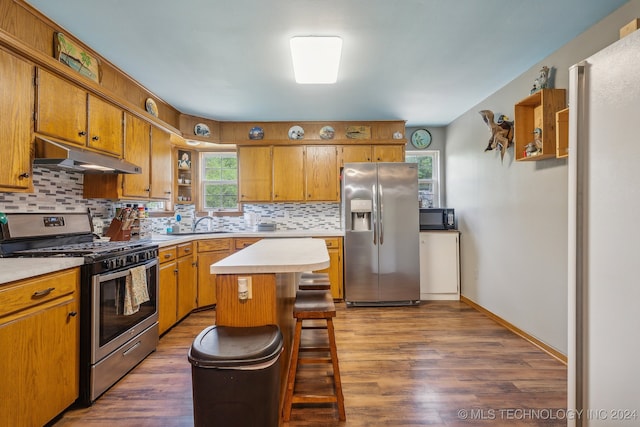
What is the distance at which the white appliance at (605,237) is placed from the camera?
0.91m

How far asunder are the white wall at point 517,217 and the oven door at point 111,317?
3.22 metres

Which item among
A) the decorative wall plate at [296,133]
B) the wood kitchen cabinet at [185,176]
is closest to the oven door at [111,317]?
the wood kitchen cabinet at [185,176]

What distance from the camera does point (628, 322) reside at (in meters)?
0.92

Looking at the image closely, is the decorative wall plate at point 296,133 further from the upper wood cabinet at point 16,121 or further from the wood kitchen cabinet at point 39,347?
the wood kitchen cabinet at point 39,347

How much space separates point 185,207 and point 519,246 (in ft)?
13.0

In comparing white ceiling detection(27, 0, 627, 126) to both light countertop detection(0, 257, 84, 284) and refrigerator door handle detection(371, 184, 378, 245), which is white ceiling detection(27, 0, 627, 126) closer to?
refrigerator door handle detection(371, 184, 378, 245)

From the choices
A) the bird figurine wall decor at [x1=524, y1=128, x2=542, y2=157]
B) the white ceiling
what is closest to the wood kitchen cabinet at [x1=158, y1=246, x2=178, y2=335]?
the white ceiling

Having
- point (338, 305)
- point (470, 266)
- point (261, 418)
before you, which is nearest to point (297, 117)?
point (338, 305)

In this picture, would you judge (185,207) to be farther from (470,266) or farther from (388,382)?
(470,266)

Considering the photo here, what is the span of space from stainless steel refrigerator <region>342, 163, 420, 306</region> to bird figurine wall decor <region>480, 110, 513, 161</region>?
91 centimetres

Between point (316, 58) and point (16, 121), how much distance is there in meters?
1.98

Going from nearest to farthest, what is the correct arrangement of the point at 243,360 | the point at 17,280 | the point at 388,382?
1. the point at 243,360
2. the point at 17,280
3. the point at 388,382

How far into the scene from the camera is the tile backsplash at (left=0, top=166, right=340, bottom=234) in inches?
85.7

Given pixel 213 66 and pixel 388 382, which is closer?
pixel 388 382
